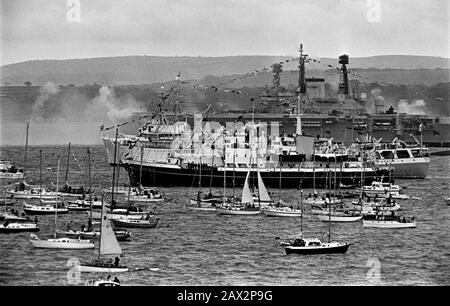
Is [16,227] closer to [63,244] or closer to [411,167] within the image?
[63,244]

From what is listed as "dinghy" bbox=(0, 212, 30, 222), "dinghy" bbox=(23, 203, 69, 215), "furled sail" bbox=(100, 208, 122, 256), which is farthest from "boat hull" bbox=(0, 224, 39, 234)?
"furled sail" bbox=(100, 208, 122, 256)

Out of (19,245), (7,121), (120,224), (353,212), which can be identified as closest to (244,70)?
(7,121)

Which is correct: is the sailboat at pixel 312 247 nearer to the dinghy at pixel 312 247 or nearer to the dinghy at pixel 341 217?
the dinghy at pixel 312 247

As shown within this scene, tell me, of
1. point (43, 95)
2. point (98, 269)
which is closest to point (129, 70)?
point (43, 95)

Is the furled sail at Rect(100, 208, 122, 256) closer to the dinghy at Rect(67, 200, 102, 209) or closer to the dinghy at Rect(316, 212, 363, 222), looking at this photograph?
the dinghy at Rect(316, 212, 363, 222)

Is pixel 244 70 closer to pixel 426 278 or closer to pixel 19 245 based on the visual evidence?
pixel 19 245
